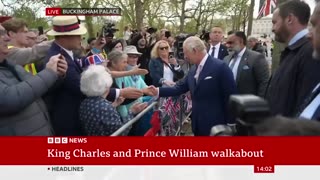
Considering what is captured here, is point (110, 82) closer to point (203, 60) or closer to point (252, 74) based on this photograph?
point (203, 60)

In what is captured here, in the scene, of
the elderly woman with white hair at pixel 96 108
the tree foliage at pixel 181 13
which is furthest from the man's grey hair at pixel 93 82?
the tree foliage at pixel 181 13

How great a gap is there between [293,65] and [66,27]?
1.35 m

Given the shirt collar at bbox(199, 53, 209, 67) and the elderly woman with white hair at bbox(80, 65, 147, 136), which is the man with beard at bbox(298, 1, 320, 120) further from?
the shirt collar at bbox(199, 53, 209, 67)

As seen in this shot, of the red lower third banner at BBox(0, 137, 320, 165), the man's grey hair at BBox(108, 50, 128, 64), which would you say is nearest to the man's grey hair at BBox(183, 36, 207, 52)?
the man's grey hair at BBox(108, 50, 128, 64)

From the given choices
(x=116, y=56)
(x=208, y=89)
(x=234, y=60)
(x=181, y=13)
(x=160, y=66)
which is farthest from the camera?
(x=181, y=13)

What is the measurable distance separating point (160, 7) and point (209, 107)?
23.5 metres

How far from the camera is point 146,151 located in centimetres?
183

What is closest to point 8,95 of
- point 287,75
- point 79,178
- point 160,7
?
point 79,178

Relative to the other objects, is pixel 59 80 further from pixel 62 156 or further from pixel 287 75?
pixel 287 75

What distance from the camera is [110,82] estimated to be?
2.45m

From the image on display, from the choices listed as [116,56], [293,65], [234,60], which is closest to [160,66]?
[234,60]

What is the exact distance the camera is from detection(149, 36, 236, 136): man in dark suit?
3.13 m

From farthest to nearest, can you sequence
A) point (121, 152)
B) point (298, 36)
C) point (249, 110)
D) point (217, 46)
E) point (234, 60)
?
point (217, 46) < point (234, 60) < point (298, 36) < point (121, 152) < point (249, 110)

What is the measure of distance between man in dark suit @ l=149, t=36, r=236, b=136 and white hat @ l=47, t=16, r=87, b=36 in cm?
95
